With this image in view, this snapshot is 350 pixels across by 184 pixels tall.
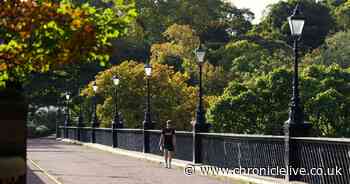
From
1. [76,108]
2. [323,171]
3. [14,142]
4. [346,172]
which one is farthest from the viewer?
[76,108]

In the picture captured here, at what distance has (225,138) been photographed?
22.0 m

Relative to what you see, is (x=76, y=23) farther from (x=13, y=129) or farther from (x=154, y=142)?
(x=154, y=142)

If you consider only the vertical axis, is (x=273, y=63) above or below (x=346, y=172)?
above

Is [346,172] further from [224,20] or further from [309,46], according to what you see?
[224,20]

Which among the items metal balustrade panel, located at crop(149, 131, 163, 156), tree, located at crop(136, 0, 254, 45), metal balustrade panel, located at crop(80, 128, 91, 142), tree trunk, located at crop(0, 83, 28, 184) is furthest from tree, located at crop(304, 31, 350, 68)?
tree trunk, located at crop(0, 83, 28, 184)

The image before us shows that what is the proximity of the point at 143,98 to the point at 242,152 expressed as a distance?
40.5m

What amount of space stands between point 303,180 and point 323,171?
0.98m

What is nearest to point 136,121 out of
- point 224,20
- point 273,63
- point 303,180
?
point 273,63

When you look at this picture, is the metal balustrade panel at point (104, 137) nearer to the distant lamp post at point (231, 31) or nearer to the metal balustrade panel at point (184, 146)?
the metal balustrade panel at point (184, 146)

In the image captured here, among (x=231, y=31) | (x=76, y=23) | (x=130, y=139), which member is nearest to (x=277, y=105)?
(x=130, y=139)

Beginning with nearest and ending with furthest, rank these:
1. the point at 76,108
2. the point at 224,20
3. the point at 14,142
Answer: the point at 14,142 → the point at 76,108 → the point at 224,20

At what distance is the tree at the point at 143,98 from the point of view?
59281 mm

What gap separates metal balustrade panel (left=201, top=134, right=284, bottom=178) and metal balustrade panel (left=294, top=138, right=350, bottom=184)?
4.28ft

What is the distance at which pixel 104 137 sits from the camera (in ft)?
155
